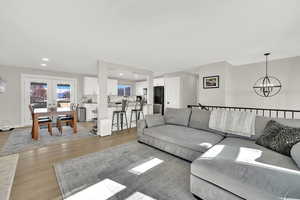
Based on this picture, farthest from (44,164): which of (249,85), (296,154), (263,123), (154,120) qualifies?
(249,85)

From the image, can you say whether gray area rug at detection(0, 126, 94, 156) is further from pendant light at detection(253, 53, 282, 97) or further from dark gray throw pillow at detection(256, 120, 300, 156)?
pendant light at detection(253, 53, 282, 97)

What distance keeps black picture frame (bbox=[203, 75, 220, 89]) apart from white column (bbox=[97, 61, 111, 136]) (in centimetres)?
349

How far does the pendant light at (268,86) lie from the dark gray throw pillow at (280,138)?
2.89m

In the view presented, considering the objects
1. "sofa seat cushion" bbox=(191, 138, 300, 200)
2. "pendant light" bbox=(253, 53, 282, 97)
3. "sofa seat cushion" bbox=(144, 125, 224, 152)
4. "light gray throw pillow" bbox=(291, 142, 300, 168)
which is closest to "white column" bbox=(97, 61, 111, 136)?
"sofa seat cushion" bbox=(144, 125, 224, 152)

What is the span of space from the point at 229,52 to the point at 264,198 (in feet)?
11.0

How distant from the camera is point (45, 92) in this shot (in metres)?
5.40

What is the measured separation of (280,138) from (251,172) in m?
0.94

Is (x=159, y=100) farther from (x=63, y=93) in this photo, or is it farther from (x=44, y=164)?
(x=44, y=164)

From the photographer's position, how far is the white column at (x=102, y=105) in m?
3.83

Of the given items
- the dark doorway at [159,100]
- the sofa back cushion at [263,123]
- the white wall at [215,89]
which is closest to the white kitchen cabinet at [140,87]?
the dark doorway at [159,100]

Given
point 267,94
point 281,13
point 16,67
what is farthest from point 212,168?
point 16,67

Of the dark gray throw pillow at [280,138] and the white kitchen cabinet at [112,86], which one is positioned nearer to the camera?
the dark gray throw pillow at [280,138]

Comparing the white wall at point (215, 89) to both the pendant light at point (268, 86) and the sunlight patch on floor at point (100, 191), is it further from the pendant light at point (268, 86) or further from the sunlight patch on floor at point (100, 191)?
the sunlight patch on floor at point (100, 191)

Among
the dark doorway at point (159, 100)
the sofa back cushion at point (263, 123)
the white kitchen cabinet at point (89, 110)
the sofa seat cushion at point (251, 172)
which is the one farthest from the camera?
the dark doorway at point (159, 100)
